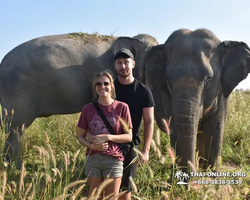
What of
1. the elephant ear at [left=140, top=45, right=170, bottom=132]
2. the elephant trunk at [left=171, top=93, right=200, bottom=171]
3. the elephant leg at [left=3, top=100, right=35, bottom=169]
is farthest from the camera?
the elephant leg at [left=3, top=100, right=35, bottom=169]

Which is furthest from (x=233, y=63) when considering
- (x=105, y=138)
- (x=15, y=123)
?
(x=15, y=123)

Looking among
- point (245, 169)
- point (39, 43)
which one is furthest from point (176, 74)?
point (39, 43)

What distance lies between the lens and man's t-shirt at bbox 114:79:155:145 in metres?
2.68

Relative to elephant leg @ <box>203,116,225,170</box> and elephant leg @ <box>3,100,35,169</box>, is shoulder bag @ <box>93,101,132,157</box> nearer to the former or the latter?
elephant leg @ <box>203,116,225,170</box>

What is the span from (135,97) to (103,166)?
2.57 feet

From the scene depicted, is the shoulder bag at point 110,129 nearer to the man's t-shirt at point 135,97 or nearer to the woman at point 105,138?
the woman at point 105,138

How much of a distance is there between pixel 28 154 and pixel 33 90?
121 cm

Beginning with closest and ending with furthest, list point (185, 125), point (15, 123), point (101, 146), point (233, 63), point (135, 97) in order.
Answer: point (101, 146) < point (135, 97) < point (185, 125) < point (233, 63) < point (15, 123)

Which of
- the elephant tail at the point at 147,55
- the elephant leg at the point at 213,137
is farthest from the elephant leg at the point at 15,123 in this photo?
the elephant leg at the point at 213,137

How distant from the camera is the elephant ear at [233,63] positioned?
11.5ft

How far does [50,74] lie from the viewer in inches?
181

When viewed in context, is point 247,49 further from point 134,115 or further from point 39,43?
point 39,43

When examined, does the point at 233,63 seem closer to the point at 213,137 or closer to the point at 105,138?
the point at 213,137

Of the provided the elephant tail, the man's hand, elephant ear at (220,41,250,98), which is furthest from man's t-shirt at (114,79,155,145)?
elephant ear at (220,41,250,98)
